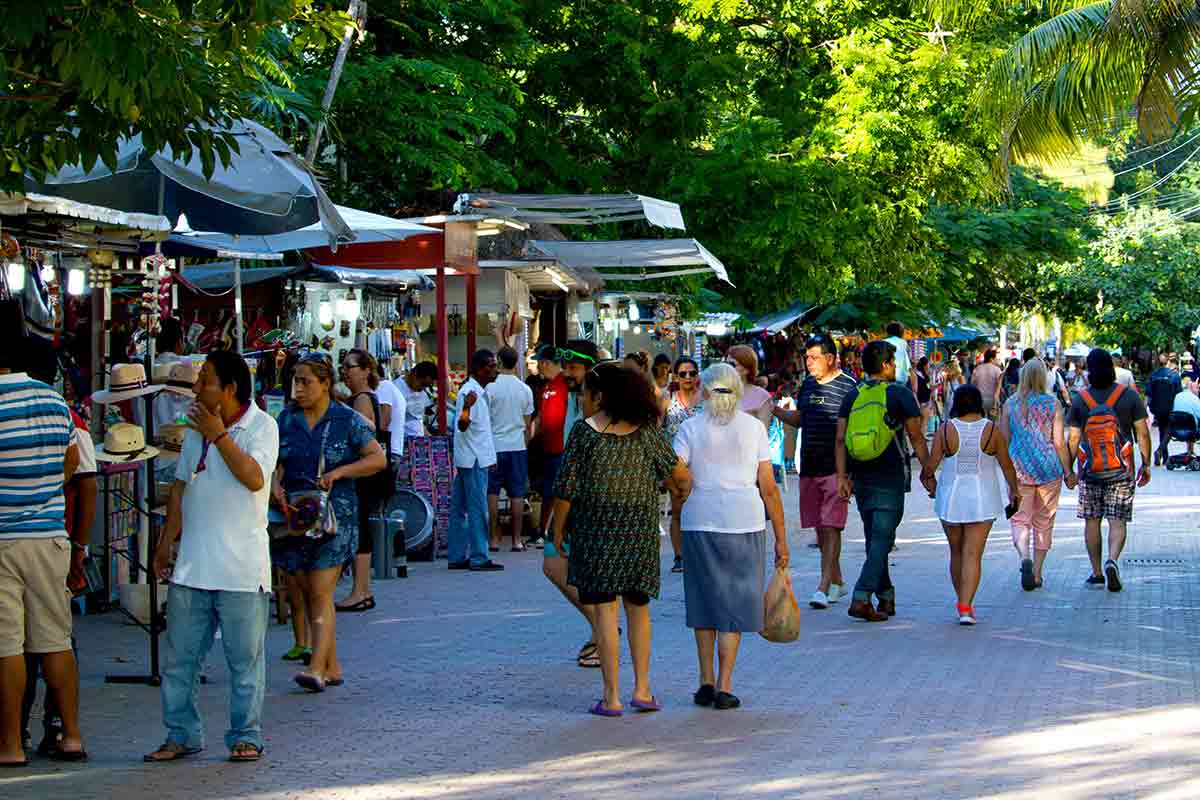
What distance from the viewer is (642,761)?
722 centimetres

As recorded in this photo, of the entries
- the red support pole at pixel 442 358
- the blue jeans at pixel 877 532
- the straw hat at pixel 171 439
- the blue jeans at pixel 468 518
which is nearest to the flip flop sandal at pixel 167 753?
the straw hat at pixel 171 439

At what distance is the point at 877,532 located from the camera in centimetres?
1142

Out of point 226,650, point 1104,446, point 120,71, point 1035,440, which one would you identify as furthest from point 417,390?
point 120,71

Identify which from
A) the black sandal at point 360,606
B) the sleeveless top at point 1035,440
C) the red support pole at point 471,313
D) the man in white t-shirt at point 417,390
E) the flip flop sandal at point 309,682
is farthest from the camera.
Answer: the red support pole at point 471,313

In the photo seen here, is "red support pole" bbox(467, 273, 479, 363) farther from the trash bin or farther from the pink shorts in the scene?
the pink shorts

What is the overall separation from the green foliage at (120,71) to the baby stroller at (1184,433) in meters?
22.4

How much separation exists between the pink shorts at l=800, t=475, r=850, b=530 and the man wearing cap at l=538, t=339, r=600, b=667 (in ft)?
5.80

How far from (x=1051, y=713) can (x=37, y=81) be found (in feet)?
17.9

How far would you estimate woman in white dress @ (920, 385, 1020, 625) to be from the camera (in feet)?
37.0

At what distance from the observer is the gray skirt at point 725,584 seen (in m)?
8.43

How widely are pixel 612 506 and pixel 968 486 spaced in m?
3.95

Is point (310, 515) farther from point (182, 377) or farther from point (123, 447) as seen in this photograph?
point (182, 377)

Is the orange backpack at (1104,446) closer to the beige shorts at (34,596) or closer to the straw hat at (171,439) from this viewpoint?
the straw hat at (171,439)

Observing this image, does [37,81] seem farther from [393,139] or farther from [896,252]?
[896,252]
